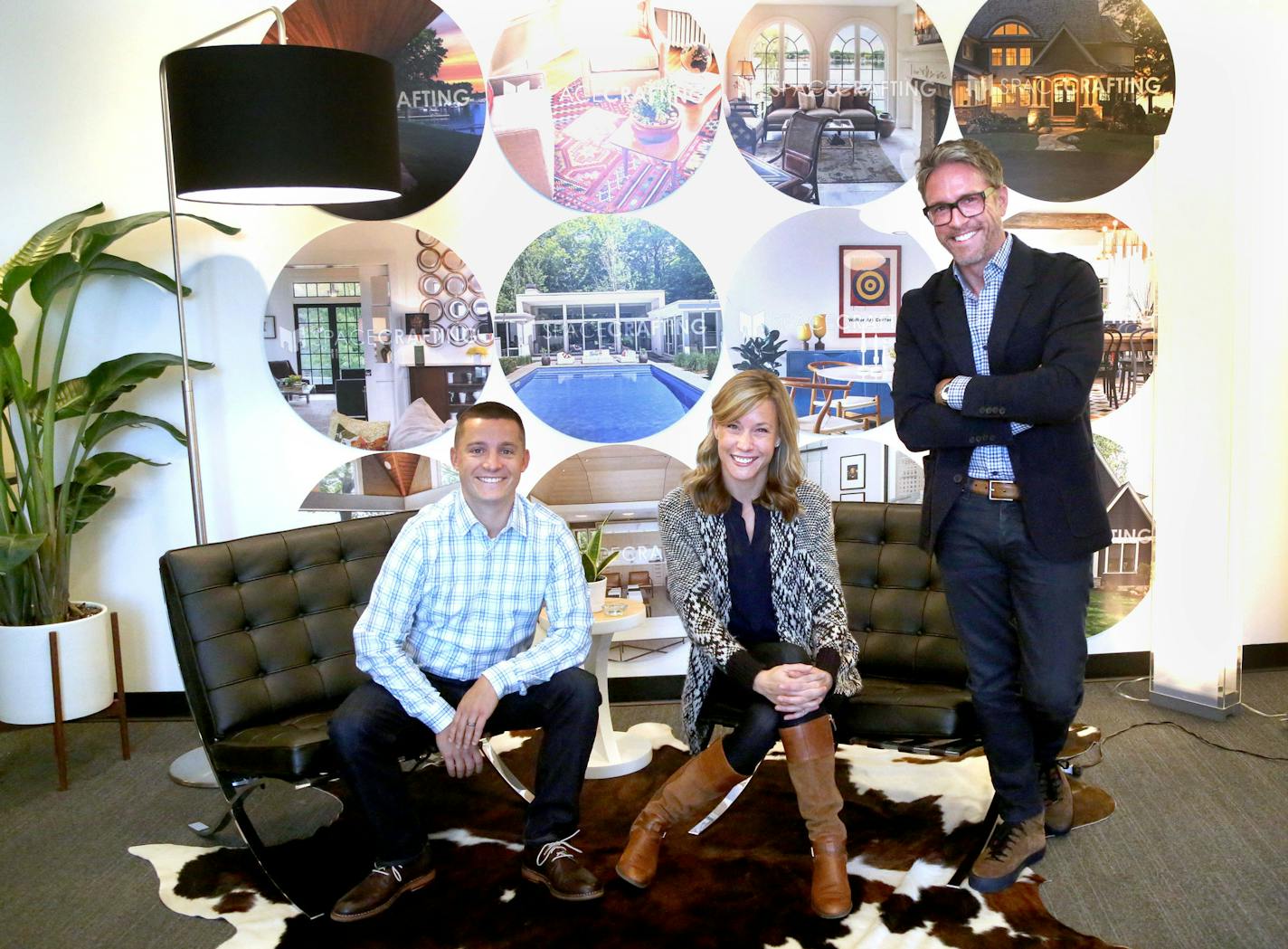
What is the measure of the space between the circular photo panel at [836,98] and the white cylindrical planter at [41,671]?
106 inches

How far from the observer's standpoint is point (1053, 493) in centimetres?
261

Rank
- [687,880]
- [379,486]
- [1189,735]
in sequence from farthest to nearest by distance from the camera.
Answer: [379,486]
[1189,735]
[687,880]

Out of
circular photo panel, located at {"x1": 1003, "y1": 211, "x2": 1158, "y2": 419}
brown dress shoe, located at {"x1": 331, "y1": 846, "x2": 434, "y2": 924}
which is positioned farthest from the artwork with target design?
brown dress shoe, located at {"x1": 331, "y1": 846, "x2": 434, "y2": 924}

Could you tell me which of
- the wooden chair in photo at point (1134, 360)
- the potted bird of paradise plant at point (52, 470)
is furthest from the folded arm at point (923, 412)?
the potted bird of paradise plant at point (52, 470)

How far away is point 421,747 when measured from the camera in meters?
2.84

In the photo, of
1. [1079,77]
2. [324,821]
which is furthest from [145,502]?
[1079,77]

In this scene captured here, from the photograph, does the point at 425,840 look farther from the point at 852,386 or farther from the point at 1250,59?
the point at 1250,59

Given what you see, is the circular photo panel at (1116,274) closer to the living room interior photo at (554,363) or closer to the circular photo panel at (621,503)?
the living room interior photo at (554,363)

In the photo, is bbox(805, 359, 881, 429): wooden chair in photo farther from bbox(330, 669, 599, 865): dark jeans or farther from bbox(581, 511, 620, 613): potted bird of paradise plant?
bbox(330, 669, 599, 865): dark jeans

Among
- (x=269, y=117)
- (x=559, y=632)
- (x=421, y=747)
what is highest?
(x=269, y=117)

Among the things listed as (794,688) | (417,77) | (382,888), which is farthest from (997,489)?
(417,77)

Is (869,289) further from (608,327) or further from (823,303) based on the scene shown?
(608,327)

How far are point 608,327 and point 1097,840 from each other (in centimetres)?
221

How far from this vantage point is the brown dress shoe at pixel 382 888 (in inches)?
104
